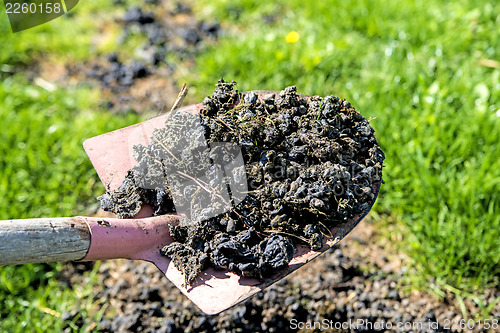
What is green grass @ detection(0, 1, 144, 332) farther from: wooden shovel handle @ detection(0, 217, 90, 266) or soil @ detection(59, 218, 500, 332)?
wooden shovel handle @ detection(0, 217, 90, 266)

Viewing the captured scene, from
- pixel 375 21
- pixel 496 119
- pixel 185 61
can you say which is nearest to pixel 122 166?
pixel 185 61

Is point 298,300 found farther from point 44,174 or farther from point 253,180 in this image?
point 44,174

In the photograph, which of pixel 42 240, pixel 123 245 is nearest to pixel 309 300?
pixel 123 245

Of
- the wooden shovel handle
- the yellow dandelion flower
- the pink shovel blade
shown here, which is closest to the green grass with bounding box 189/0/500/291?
the yellow dandelion flower

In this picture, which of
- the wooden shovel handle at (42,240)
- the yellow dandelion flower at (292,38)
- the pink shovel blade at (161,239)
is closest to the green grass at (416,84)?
the yellow dandelion flower at (292,38)

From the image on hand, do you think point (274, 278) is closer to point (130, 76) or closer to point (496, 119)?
point (496, 119)
